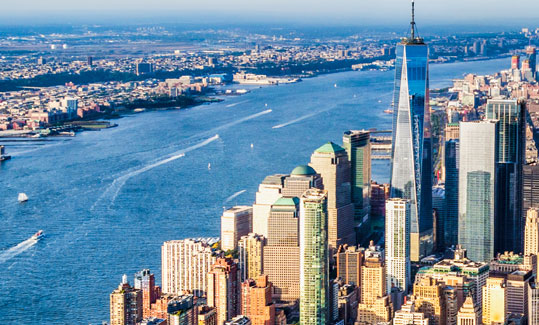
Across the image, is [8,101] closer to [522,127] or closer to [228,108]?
[228,108]

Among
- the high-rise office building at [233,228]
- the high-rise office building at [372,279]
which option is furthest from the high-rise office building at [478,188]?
the high-rise office building at [233,228]

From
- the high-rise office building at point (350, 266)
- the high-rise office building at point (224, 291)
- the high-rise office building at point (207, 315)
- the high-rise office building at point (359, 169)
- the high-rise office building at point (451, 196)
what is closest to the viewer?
the high-rise office building at point (207, 315)

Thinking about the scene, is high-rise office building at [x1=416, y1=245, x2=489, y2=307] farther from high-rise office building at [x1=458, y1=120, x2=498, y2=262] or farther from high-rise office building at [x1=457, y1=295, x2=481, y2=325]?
high-rise office building at [x1=458, y1=120, x2=498, y2=262]

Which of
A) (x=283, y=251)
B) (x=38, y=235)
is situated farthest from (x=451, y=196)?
(x=38, y=235)

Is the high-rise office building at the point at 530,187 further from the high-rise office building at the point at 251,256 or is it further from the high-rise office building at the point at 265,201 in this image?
the high-rise office building at the point at 251,256

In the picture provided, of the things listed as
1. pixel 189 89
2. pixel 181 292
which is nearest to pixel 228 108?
pixel 189 89
